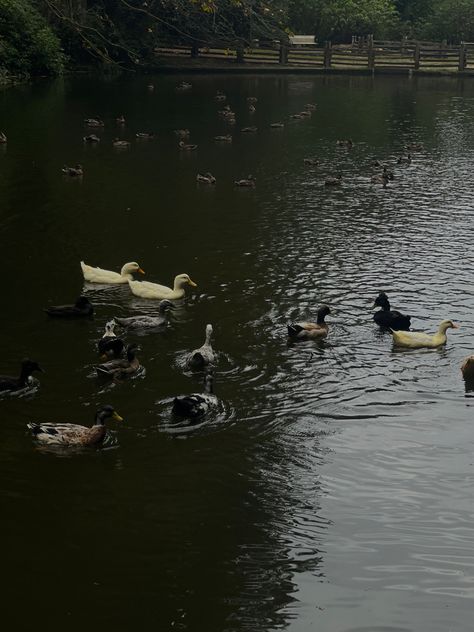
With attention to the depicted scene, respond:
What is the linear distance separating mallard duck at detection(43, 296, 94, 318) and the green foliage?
3642cm

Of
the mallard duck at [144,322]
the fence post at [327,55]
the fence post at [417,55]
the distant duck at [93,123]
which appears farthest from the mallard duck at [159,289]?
the fence post at [417,55]

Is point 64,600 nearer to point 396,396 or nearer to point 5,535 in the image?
point 5,535

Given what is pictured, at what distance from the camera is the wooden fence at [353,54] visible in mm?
72000

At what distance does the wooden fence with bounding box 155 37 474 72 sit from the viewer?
7200 cm

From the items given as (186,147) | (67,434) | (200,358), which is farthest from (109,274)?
(186,147)

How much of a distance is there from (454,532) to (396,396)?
4.00m

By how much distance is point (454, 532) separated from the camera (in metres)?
12.1

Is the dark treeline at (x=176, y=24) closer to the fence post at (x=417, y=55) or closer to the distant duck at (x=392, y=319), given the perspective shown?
the fence post at (x=417, y=55)

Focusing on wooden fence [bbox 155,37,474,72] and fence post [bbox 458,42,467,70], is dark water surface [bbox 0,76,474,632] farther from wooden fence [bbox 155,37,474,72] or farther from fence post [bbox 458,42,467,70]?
fence post [bbox 458,42,467,70]

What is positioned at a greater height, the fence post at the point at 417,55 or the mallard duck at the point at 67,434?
the fence post at the point at 417,55

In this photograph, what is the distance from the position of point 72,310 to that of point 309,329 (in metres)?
4.29

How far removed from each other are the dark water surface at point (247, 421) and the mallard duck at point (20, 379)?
239 millimetres

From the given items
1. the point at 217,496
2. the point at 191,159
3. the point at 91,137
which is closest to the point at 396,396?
the point at 217,496

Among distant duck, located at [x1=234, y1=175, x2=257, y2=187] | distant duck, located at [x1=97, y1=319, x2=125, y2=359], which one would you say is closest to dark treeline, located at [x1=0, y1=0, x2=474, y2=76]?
distant duck, located at [x1=234, y1=175, x2=257, y2=187]
